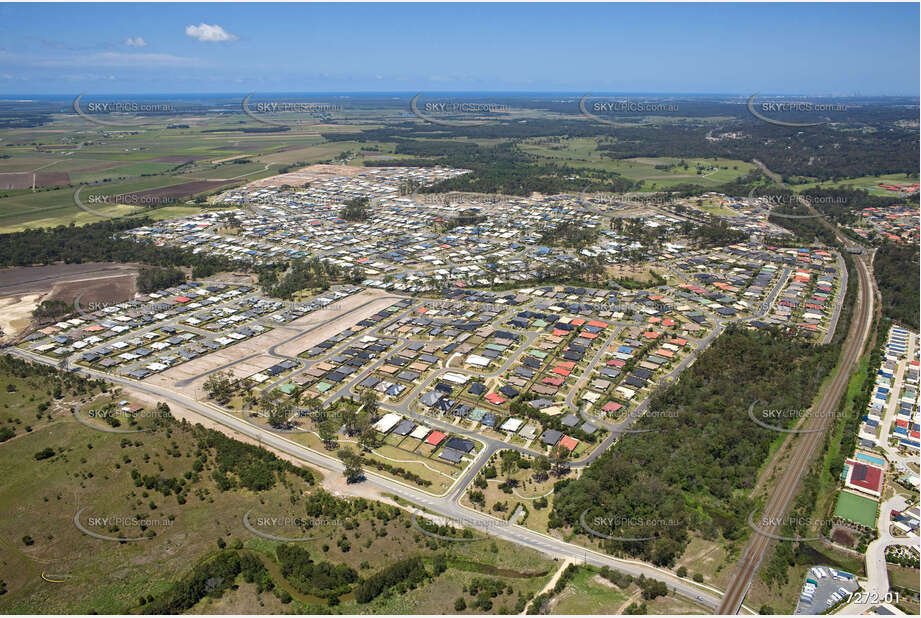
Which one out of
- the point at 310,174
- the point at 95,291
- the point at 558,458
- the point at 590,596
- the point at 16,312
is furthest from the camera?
the point at 310,174

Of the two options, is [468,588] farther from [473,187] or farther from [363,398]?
[473,187]

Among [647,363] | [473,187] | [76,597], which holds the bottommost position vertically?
[76,597]

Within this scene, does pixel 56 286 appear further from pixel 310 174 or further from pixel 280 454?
pixel 310 174

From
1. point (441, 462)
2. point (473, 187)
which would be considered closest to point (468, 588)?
point (441, 462)

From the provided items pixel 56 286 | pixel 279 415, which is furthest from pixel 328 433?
pixel 56 286

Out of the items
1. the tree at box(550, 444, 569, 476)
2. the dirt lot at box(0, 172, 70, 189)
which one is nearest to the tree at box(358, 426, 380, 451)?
the tree at box(550, 444, 569, 476)

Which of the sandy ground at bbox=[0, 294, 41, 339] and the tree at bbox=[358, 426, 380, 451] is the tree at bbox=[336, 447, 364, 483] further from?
the sandy ground at bbox=[0, 294, 41, 339]
